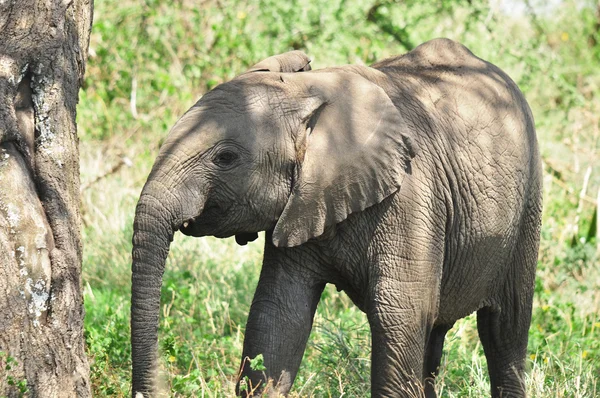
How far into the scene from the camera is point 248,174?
14.0 ft

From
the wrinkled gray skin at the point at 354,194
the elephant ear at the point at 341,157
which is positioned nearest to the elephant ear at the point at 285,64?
the wrinkled gray skin at the point at 354,194

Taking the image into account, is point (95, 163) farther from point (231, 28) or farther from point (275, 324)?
point (275, 324)

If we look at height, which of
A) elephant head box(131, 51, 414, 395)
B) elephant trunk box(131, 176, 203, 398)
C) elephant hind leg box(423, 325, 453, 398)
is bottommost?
elephant hind leg box(423, 325, 453, 398)

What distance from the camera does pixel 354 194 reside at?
4.41m

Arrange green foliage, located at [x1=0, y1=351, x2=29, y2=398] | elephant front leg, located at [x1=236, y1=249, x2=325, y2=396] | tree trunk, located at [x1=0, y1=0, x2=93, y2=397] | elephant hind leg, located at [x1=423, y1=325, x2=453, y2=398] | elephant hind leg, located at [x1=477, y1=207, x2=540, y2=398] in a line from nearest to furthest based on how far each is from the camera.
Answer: green foliage, located at [x1=0, y1=351, x2=29, y2=398] → tree trunk, located at [x1=0, y1=0, x2=93, y2=397] → elephant front leg, located at [x1=236, y1=249, x2=325, y2=396] → elephant hind leg, located at [x1=477, y1=207, x2=540, y2=398] → elephant hind leg, located at [x1=423, y1=325, x2=453, y2=398]

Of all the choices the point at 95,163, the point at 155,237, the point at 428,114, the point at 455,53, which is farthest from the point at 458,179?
the point at 95,163

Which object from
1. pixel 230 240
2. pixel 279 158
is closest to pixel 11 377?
pixel 279 158

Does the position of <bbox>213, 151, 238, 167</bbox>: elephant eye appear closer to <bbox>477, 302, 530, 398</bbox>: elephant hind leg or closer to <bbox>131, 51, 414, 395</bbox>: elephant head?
<bbox>131, 51, 414, 395</bbox>: elephant head

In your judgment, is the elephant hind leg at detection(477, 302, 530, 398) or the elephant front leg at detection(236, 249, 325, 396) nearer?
the elephant front leg at detection(236, 249, 325, 396)

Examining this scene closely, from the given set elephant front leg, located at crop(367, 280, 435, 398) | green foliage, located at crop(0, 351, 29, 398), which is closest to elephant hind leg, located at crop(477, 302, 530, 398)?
elephant front leg, located at crop(367, 280, 435, 398)

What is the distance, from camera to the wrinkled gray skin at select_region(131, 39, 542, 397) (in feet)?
13.7


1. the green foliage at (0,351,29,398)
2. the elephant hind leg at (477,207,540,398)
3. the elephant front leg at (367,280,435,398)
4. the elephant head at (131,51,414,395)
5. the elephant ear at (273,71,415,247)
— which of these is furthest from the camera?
the elephant hind leg at (477,207,540,398)

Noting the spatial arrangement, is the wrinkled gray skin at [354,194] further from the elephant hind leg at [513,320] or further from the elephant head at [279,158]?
the elephant hind leg at [513,320]

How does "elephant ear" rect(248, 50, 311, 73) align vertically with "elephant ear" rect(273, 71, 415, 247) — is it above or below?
above
